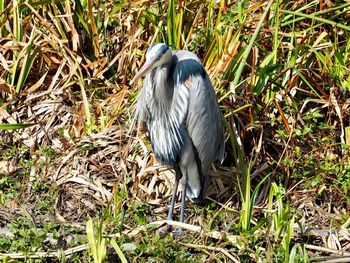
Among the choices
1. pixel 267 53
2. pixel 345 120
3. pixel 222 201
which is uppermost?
pixel 267 53

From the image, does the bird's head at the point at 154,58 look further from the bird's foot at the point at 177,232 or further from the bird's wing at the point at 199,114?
the bird's foot at the point at 177,232

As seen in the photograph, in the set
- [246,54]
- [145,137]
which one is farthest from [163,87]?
[246,54]

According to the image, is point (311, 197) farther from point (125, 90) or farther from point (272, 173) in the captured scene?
point (125, 90)

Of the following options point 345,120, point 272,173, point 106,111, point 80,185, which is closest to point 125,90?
point 106,111

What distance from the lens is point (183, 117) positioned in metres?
4.72

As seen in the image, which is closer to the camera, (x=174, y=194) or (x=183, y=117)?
(x=183, y=117)

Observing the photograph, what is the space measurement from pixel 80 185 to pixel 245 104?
1.12m

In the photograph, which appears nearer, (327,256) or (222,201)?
(327,256)

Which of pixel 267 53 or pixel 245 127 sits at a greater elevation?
pixel 267 53

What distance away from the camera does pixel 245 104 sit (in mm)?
5180

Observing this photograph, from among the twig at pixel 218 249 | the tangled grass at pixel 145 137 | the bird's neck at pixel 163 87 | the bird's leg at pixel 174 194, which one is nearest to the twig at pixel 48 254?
the tangled grass at pixel 145 137

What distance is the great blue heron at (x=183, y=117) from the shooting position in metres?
4.66

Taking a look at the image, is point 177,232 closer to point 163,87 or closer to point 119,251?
point 119,251

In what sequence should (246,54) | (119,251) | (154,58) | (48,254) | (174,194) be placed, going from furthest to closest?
(246,54) < (174,194) < (154,58) < (48,254) < (119,251)
